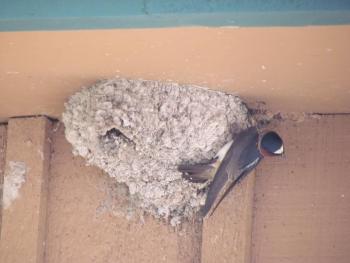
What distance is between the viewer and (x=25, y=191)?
321 cm

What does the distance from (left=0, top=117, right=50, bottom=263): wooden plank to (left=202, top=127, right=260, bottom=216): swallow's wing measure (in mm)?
586

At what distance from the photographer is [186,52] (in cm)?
267

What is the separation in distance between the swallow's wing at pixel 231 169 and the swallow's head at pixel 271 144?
0.04 m

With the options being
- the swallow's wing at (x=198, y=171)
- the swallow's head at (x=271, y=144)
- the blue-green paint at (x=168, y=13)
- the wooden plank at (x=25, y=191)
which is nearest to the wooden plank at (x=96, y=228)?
the wooden plank at (x=25, y=191)

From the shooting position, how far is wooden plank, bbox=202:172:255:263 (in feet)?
10.1

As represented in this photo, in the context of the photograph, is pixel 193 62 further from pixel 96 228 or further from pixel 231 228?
pixel 96 228

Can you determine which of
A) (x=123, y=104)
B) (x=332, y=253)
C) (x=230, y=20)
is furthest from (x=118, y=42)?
(x=332, y=253)

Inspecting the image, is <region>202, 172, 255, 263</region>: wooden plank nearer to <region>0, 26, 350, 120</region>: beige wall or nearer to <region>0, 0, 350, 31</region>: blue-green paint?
<region>0, 26, 350, 120</region>: beige wall

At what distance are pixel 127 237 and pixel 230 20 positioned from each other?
1.16 meters

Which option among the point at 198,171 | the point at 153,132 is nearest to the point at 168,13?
the point at 153,132

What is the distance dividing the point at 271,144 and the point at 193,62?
599mm

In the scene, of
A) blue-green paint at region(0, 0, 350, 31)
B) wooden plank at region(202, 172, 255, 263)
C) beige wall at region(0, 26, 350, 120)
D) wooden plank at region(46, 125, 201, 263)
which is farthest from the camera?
wooden plank at region(46, 125, 201, 263)

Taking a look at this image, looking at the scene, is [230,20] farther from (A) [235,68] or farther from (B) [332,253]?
(B) [332,253]

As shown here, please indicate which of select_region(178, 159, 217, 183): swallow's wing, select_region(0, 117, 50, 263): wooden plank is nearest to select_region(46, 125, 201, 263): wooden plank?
select_region(0, 117, 50, 263): wooden plank
